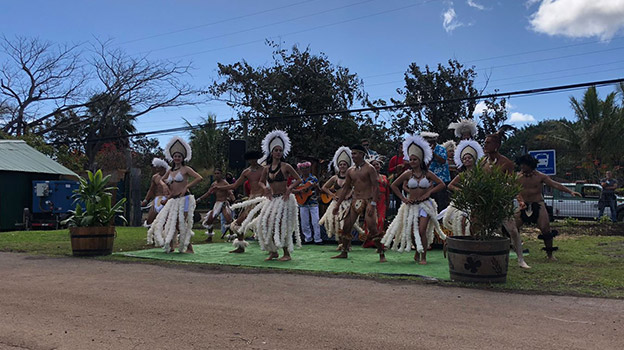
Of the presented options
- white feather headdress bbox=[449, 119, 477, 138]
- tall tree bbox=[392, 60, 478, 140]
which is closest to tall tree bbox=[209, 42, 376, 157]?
tall tree bbox=[392, 60, 478, 140]

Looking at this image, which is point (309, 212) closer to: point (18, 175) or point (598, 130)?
point (18, 175)

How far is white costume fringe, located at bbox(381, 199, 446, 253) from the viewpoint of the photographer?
25.1ft

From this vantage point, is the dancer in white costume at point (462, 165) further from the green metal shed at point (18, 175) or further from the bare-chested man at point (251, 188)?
the green metal shed at point (18, 175)

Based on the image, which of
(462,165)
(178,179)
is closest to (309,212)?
(178,179)

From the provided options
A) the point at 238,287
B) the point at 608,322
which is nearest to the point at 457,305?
the point at 608,322

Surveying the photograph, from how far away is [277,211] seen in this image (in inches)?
319

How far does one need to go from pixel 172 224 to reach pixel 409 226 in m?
4.06

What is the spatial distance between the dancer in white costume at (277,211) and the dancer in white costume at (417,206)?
146 centimetres

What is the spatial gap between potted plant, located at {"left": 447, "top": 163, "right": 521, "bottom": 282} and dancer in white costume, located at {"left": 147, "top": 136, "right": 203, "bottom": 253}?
4.77 m

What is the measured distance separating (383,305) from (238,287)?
5.88ft

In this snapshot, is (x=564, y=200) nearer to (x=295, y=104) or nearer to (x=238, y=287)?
(x=295, y=104)

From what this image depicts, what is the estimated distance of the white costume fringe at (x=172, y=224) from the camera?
906 cm

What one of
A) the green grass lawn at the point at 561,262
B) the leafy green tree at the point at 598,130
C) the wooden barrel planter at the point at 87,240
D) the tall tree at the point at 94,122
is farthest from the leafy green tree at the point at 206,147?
the wooden barrel planter at the point at 87,240

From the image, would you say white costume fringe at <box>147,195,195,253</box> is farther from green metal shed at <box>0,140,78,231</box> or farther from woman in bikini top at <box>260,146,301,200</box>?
green metal shed at <box>0,140,78,231</box>
